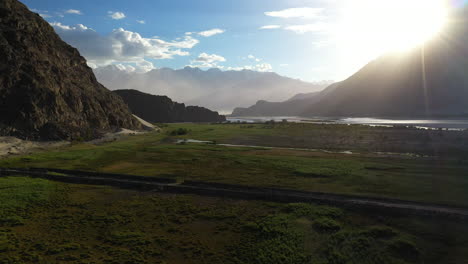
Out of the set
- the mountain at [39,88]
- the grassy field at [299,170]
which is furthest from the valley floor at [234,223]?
the mountain at [39,88]

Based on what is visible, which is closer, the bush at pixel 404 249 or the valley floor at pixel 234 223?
the bush at pixel 404 249

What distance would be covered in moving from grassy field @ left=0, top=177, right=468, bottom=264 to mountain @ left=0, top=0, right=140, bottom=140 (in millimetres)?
42884

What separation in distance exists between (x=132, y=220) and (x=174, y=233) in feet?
12.9

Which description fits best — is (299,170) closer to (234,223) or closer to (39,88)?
(234,223)

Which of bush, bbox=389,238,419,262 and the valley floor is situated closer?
bush, bbox=389,238,419,262

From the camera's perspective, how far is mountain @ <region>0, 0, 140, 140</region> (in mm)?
59531

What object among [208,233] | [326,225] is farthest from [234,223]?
[326,225]

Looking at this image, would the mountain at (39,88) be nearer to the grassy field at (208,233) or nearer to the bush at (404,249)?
the grassy field at (208,233)

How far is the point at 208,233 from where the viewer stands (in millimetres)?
18750

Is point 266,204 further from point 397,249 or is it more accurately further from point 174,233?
point 397,249

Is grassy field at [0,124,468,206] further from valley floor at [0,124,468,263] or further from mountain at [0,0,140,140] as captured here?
mountain at [0,0,140,140]

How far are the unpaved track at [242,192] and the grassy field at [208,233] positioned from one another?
104 centimetres

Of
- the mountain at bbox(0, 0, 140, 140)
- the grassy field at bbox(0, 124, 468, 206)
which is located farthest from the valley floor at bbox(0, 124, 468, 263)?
the mountain at bbox(0, 0, 140, 140)

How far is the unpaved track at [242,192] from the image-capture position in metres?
21.2
